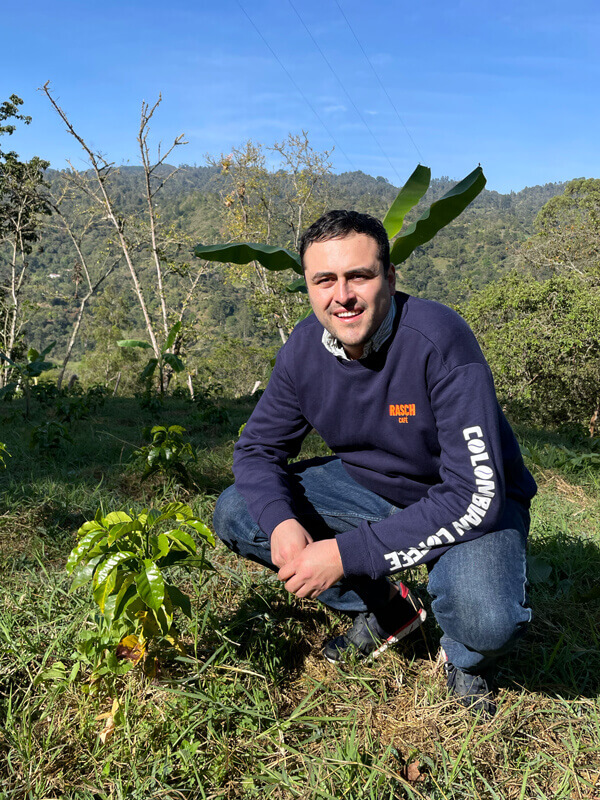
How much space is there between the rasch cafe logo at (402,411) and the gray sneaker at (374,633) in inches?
23.8

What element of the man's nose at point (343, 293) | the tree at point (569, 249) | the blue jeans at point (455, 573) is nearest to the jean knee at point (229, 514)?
the blue jeans at point (455, 573)

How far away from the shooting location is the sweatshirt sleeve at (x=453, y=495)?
58.0 inches

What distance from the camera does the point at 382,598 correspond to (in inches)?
72.6

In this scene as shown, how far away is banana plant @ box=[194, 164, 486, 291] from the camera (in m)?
2.99

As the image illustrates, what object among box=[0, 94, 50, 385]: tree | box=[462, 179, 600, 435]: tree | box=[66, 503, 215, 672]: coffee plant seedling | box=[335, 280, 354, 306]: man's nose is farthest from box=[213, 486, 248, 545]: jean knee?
box=[0, 94, 50, 385]: tree

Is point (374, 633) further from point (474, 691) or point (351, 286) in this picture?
point (351, 286)

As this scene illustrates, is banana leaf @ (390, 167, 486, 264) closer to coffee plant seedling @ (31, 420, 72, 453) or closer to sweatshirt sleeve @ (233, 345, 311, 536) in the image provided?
sweatshirt sleeve @ (233, 345, 311, 536)

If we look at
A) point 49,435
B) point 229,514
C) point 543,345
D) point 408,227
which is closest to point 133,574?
point 229,514

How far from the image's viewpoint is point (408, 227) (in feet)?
10.2

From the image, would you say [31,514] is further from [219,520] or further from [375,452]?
[375,452]

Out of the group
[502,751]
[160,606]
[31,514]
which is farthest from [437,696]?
[31,514]

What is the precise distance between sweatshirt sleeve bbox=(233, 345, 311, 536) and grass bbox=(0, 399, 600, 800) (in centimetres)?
40

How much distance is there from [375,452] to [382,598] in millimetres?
467

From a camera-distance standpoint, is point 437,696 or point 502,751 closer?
point 502,751
